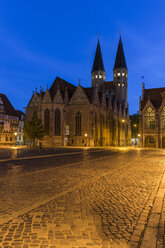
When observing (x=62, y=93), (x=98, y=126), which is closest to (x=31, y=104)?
(x=62, y=93)

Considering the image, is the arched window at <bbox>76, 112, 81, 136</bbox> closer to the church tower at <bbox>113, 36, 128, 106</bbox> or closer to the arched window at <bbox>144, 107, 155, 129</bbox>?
the arched window at <bbox>144, 107, 155, 129</bbox>

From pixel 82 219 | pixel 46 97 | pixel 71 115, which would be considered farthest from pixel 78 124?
pixel 82 219

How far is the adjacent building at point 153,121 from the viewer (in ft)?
181

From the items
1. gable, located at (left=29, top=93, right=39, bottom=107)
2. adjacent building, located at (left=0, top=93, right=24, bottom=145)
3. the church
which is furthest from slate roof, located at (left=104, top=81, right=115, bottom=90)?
adjacent building, located at (left=0, top=93, right=24, bottom=145)

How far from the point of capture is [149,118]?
57.1m

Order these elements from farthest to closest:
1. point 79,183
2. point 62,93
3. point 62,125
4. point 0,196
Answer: point 62,93 → point 62,125 → point 79,183 → point 0,196

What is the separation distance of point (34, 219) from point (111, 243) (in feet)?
5.89

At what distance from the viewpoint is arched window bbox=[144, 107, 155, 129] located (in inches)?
2226

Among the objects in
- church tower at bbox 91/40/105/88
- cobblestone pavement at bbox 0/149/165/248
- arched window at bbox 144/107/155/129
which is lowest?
cobblestone pavement at bbox 0/149/165/248

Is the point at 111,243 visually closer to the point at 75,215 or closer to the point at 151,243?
the point at 151,243

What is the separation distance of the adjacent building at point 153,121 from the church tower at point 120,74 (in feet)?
107

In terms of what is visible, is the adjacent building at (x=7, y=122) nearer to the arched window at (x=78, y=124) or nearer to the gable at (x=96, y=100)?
the arched window at (x=78, y=124)

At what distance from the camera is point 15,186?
8.43 m

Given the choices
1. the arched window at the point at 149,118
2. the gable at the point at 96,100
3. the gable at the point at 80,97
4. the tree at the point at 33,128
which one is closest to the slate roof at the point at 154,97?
the arched window at the point at 149,118
